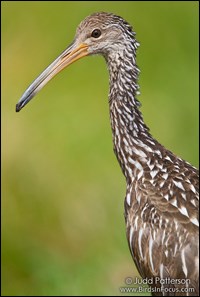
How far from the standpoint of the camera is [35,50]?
60.7 feet

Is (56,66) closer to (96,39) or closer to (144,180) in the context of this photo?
Result: (96,39)

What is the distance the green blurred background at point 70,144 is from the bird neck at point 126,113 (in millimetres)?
5367

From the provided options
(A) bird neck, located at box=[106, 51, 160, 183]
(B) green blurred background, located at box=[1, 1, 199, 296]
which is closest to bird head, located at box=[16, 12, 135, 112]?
(A) bird neck, located at box=[106, 51, 160, 183]

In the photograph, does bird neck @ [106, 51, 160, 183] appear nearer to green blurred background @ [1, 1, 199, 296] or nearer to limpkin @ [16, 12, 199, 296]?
limpkin @ [16, 12, 199, 296]

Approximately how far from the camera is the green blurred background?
16.8 metres

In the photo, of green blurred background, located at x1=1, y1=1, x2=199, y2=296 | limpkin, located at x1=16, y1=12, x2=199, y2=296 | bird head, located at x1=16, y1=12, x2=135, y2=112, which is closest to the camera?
limpkin, located at x1=16, y1=12, x2=199, y2=296

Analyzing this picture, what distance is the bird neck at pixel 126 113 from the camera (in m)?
10.5

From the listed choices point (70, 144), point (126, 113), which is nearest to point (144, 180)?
point (126, 113)

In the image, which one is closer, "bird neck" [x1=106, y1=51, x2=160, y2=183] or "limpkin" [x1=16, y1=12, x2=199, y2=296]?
"limpkin" [x1=16, y1=12, x2=199, y2=296]

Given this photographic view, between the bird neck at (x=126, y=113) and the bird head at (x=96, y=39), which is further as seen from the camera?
the bird head at (x=96, y=39)

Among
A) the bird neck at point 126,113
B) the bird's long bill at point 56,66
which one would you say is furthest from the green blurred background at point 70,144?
the bird's long bill at point 56,66

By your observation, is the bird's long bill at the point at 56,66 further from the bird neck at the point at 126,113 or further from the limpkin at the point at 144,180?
the bird neck at the point at 126,113

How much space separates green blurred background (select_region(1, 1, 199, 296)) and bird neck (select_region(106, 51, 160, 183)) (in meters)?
5.37

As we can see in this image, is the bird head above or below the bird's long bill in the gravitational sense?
above
